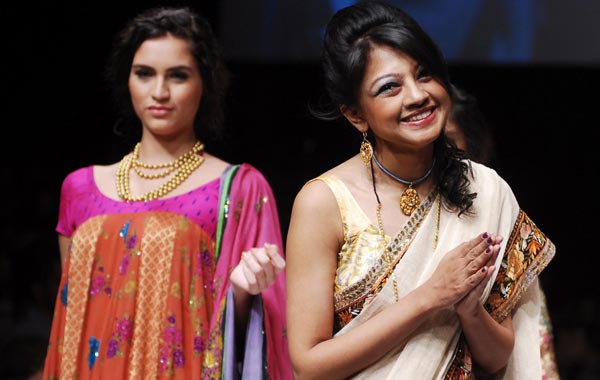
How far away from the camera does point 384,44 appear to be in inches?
104

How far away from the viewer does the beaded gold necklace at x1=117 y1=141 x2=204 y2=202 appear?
3.40 metres

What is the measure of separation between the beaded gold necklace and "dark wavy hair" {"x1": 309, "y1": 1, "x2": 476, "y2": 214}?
0.76 metres

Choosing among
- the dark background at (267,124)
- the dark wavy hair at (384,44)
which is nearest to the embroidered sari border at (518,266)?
the dark wavy hair at (384,44)

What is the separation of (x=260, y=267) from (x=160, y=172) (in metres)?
0.68

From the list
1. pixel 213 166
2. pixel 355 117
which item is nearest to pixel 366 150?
pixel 355 117

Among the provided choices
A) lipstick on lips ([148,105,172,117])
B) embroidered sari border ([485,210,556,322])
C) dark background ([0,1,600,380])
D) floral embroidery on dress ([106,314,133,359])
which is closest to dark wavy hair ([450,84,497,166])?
embroidered sari border ([485,210,556,322])

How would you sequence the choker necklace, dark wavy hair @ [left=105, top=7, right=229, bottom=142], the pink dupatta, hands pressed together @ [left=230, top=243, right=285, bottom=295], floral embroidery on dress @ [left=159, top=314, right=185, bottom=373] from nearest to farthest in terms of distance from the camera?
the choker necklace → hands pressed together @ [left=230, top=243, right=285, bottom=295] → the pink dupatta → floral embroidery on dress @ [left=159, top=314, right=185, bottom=373] → dark wavy hair @ [left=105, top=7, right=229, bottom=142]

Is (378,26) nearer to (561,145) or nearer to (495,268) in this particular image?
(495,268)

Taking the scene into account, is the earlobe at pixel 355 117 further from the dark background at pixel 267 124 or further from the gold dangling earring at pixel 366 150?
the dark background at pixel 267 124

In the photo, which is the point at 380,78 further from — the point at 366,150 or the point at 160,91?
the point at 160,91

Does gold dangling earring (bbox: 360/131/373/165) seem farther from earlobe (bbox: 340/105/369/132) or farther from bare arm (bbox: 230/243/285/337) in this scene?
bare arm (bbox: 230/243/285/337)

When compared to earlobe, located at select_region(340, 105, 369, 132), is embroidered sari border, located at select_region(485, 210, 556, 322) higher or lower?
lower

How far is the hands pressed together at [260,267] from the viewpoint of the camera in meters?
2.90

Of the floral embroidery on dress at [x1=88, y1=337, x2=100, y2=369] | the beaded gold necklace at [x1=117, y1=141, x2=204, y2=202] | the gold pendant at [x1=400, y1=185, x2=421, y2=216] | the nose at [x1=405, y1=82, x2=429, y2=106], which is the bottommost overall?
the floral embroidery on dress at [x1=88, y1=337, x2=100, y2=369]
